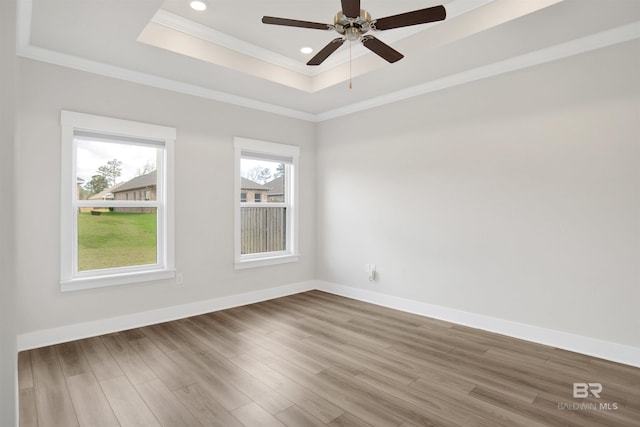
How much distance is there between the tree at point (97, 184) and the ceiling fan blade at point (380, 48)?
115 inches

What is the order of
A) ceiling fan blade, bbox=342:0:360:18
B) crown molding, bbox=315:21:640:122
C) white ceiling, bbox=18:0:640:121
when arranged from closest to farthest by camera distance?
1. ceiling fan blade, bbox=342:0:360:18
2. white ceiling, bbox=18:0:640:121
3. crown molding, bbox=315:21:640:122

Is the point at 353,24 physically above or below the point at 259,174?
above

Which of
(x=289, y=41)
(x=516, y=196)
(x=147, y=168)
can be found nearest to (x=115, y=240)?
(x=147, y=168)

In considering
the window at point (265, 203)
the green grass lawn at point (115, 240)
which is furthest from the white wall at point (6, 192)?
the window at point (265, 203)

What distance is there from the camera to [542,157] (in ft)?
10.7

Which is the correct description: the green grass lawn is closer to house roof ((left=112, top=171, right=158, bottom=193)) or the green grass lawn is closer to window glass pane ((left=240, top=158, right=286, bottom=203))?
house roof ((left=112, top=171, right=158, bottom=193))

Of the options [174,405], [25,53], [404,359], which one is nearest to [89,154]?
[25,53]

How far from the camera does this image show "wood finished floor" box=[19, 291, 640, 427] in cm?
212

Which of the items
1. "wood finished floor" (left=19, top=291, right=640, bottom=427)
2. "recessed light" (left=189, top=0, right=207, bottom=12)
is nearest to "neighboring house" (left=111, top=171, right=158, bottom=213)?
"wood finished floor" (left=19, top=291, right=640, bottom=427)

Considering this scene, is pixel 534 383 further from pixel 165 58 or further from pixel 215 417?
pixel 165 58

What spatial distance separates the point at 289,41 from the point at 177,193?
6.86ft

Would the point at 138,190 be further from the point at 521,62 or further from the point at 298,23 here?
the point at 521,62

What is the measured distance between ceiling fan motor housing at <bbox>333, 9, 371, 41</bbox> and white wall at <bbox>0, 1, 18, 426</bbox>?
1.71 m

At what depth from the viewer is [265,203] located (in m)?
4.95
